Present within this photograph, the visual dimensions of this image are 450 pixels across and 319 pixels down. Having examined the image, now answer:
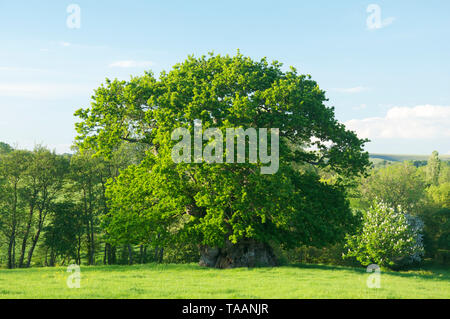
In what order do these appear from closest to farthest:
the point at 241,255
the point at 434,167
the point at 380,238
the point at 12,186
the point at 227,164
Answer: the point at 227,164, the point at 241,255, the point at 380,238, the point at 12,186, the point at 434,167

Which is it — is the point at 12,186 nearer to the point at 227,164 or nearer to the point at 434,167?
the point at 227,164

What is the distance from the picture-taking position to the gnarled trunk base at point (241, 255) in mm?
27969

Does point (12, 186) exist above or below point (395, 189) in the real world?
above

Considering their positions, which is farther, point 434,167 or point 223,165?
point 434,167

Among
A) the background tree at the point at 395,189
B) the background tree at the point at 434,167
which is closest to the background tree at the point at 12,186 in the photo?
the background tree at the point at 395,189

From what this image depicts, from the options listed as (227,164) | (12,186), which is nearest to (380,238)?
(227,164)

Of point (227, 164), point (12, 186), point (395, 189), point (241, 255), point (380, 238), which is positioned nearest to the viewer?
point (227, 164)

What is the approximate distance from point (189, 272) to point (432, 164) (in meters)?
113

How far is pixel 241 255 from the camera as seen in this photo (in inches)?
1105

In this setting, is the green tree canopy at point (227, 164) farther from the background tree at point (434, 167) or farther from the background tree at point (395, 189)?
the background tree at point (434, 167)

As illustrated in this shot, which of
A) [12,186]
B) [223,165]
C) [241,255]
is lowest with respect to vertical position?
[241,255]

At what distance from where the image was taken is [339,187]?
99.6 ft
